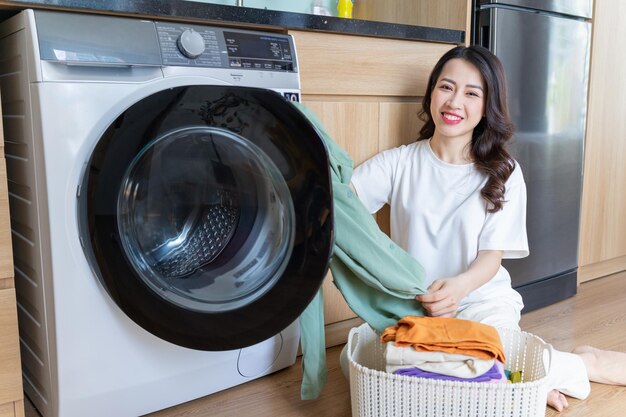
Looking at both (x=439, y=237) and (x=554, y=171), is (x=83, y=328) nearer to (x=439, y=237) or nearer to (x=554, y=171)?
(x=439, y=237)

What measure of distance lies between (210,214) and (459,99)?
0.70 m

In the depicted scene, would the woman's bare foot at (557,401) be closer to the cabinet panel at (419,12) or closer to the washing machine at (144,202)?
the washing machine at (144,202)

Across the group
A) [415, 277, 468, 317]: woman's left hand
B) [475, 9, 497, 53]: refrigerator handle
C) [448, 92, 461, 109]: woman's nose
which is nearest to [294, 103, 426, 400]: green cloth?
[415, 277, 468, 317]: woman's left hand

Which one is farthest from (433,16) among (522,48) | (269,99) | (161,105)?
(161,105)

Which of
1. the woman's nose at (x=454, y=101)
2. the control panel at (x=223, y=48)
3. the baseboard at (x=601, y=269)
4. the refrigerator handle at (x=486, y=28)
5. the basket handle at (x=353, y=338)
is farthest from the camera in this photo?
the baseboard at (x=601, y=269)

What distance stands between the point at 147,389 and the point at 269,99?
656mm

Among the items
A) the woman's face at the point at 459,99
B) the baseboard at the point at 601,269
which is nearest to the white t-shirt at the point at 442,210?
the woman's face at the point at 459,99

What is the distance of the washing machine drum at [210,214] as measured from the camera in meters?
1.18

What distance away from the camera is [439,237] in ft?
5.50

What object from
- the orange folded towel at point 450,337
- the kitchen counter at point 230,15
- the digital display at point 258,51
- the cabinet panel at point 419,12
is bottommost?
the orange folded towel at point 450,337

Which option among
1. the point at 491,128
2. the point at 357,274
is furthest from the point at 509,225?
the point at 357,274

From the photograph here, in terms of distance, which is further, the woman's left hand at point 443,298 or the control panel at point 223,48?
the woman's left hand at point 443,298

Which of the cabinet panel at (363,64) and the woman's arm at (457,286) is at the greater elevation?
the cabinet panel at (363,64)

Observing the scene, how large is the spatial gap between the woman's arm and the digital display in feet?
1.96
